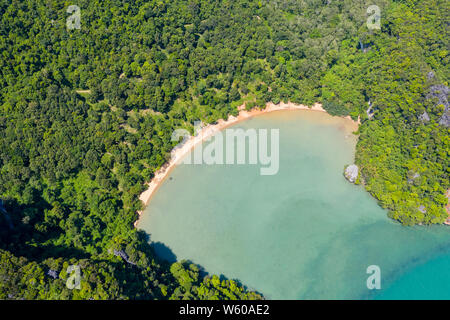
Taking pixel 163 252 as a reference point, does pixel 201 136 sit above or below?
above

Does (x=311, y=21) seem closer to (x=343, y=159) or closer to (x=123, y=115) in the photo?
(x=343, y=159)

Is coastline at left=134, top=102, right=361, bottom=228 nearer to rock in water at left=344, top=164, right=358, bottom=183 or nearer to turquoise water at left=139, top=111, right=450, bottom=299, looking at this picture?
turquoise water at left=139, top=111, right=450, bottom=299

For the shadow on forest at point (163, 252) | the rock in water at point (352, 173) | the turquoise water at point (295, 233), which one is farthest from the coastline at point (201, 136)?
the rock in water at point (352, 173)

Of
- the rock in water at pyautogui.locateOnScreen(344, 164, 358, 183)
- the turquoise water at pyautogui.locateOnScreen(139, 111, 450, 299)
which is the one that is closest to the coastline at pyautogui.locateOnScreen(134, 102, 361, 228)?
the turquoise water at pyautogui.locateOnScreen(139, 111, 450, 299)

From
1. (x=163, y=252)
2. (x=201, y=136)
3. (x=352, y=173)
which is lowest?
(x=163, y=252)

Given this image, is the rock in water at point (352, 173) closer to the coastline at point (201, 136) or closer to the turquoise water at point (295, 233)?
the turquoise water at point (295, 233)

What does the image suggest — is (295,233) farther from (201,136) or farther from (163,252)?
(201,136)

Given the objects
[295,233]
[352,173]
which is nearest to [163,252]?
[295,233]
